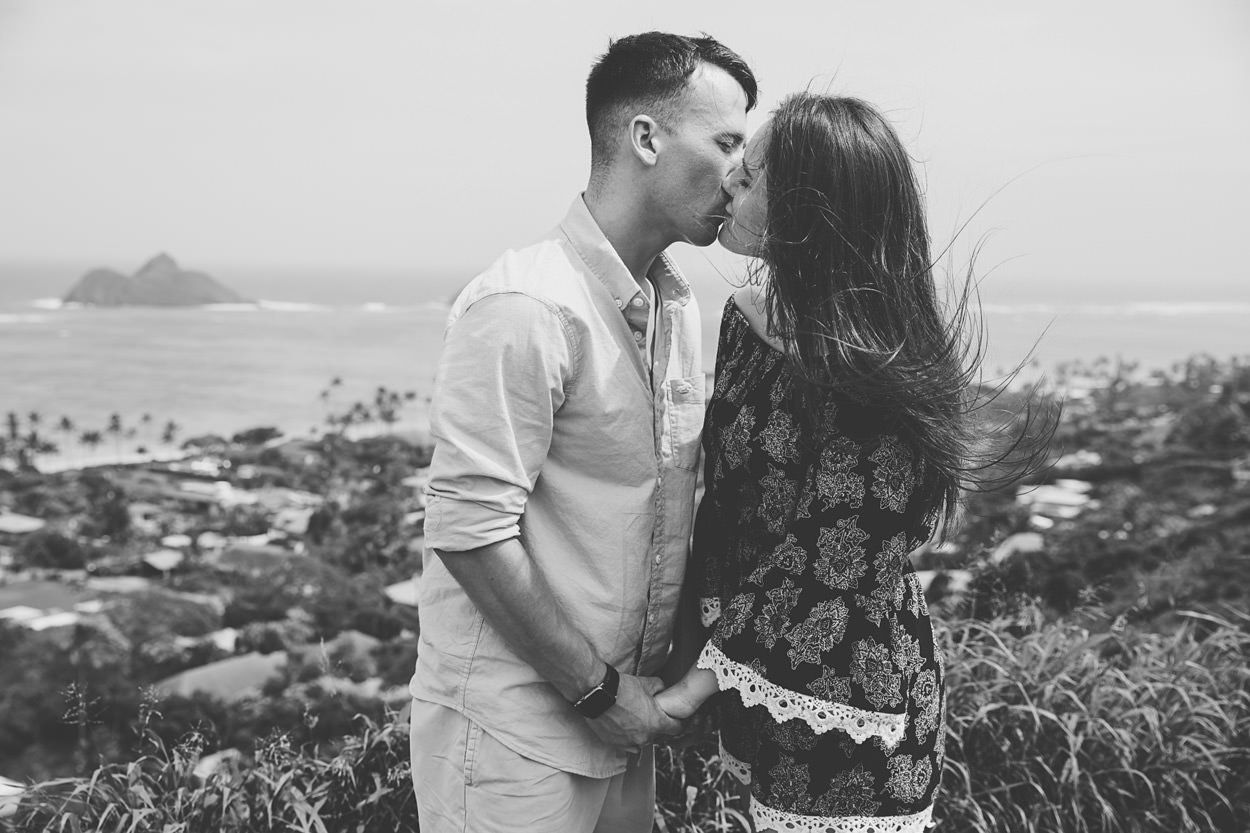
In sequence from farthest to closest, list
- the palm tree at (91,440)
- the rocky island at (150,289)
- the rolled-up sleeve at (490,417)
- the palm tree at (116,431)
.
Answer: the rocky island at (150,289), the palm tree at (116,431), the palm tree at (91,440), the rolled-up sleeve at (490,417)

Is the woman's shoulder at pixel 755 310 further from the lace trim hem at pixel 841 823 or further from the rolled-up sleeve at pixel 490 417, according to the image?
the lace trim hem at pixel 841 823

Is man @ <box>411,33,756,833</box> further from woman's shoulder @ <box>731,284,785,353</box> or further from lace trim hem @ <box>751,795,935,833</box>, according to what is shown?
lace trim hem @ <box>751,795,935,833</box>

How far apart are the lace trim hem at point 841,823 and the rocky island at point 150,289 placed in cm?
7227

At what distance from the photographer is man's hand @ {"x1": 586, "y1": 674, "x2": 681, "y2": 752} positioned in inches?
60.9

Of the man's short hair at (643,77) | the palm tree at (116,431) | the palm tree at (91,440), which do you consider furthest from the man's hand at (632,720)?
the palm tree at (91,440)

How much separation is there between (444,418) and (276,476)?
23513 millimetres

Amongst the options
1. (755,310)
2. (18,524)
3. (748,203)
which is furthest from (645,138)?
(18,524)

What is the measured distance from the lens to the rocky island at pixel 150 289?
68750mm

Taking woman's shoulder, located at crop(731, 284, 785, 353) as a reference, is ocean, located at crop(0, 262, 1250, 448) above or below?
below

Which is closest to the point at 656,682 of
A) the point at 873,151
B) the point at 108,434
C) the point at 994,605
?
the point at 873,151

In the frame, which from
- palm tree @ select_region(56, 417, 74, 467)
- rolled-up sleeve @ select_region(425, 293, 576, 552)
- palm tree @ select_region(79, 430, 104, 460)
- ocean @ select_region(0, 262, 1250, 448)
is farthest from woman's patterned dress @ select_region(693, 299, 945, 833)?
palm tree @ select_region(56, 417, 74, 467)

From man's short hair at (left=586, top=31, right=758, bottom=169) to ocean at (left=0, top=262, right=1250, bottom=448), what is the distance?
20.8m

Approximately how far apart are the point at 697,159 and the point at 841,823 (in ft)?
3.39

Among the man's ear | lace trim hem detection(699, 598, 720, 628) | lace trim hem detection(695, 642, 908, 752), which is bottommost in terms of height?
lace trim hem detection(695, 642, 908, 752)
